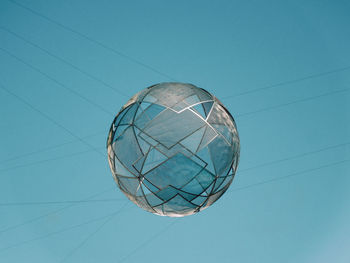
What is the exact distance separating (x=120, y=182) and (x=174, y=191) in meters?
1.00

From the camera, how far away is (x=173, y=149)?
13.4ft

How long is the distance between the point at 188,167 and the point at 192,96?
121 centimetres

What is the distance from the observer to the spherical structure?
4113 millimetres

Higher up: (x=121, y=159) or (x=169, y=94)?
(x=169, y=94)

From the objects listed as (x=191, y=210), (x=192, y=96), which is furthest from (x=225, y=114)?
(x=191, y=210)

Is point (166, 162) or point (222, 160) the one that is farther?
point (222, 160)

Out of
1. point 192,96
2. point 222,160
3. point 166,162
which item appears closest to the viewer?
point 166,162

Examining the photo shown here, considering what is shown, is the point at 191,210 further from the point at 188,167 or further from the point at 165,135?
the point at 165,135

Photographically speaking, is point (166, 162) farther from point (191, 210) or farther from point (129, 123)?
point (191, 210)

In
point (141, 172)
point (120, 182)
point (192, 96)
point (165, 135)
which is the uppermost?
point (192, 96)

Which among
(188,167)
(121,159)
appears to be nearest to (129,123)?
(121,159)

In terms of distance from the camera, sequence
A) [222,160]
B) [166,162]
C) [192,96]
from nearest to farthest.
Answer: [166,162] < [222,160] < [192,96]

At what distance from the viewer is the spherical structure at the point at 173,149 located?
4.11m

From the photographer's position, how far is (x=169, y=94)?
4.57 metres
